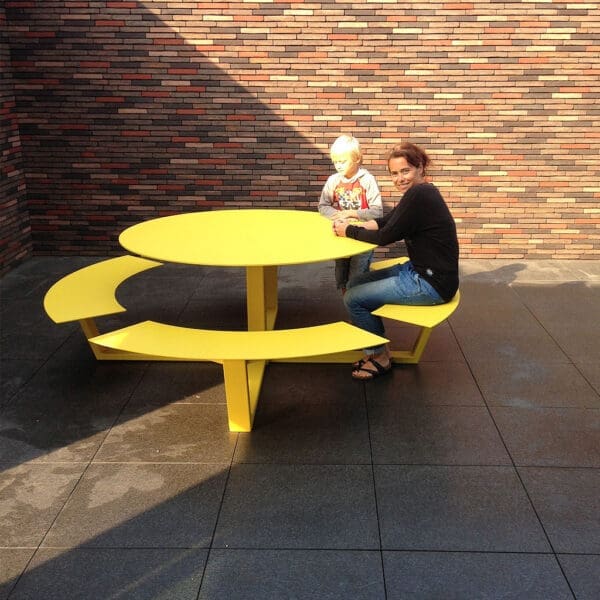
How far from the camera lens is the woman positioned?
4082 millimetres

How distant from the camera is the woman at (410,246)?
161 inches

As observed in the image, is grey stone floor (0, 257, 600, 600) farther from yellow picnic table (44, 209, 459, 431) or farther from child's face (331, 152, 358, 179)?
child's face (331, 152, 358, 179)

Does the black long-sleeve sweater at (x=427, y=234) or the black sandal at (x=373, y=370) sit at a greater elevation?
the black long-sleeve sweater at (x=427, y=234)

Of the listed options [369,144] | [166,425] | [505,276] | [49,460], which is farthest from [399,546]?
[369,144]

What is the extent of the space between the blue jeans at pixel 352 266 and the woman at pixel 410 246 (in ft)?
1.92

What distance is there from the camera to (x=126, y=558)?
2820 millimetres

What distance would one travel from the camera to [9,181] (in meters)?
7.12

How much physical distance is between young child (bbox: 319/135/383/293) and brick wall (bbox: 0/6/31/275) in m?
3.72

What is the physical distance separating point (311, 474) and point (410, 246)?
64.7 inches

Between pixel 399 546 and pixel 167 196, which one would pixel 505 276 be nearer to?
pixel 167 196

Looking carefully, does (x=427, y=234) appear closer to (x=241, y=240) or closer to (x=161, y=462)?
(x=241, y=240)

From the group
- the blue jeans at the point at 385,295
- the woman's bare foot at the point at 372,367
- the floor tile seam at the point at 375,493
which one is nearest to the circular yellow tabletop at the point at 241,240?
the blue jeans at the point at 385,295

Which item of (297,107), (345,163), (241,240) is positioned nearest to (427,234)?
(345,163)

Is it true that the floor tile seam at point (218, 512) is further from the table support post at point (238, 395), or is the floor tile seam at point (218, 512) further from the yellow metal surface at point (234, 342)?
the yellow metal surface at point (234, 342)
